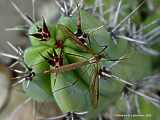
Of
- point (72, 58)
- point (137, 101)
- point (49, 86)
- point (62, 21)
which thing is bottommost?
point (137, 101)

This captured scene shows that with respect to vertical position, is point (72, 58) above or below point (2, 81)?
above

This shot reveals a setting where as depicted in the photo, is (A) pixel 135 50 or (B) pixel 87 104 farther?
(A) pixel 135 50

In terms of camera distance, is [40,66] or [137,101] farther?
[137,101]

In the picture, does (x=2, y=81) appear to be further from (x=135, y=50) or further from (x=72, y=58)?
(x=72, y=58)

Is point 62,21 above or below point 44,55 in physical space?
above

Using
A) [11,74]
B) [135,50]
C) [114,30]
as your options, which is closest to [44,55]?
[114,30]


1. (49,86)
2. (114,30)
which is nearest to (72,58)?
(49,86)

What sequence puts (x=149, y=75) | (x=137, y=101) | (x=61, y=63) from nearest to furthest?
(x=61, y=63) → (x=137, y=101) → (x=149, y=75)

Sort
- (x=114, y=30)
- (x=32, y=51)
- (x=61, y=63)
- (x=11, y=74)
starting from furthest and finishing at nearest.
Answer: (x=11, y=74)
(x=114, y=30)
(x=32, y=51)
(x=61, y=63)

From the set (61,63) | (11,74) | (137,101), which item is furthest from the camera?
(11,74)

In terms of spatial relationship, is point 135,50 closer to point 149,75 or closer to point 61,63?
point 149,75
